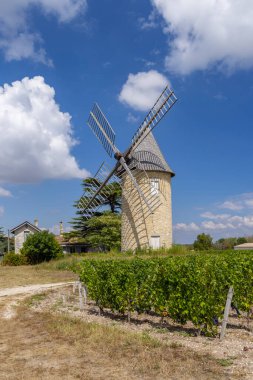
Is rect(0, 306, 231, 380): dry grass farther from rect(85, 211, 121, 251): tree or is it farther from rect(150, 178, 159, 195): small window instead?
rect(85, 211, 121, 251): tree

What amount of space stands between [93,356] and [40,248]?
88.3ft

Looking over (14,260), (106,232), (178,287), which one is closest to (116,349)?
(178,287)

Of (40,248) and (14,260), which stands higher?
(40,248)

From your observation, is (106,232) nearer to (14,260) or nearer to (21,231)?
(14,260)

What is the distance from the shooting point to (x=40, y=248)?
3216cm

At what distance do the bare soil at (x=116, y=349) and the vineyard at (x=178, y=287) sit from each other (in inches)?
14.1

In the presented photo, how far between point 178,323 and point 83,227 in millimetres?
33743

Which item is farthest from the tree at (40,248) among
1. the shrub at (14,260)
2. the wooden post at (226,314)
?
the wooden post at (226,314)

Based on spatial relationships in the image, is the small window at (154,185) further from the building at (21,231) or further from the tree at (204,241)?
the building at (21,231)

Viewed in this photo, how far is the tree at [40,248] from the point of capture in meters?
32.2

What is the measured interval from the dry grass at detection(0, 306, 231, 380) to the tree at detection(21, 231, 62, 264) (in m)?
24.4

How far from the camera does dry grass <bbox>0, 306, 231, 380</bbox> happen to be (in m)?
5.25

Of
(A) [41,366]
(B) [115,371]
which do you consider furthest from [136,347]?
(A) [41,366]

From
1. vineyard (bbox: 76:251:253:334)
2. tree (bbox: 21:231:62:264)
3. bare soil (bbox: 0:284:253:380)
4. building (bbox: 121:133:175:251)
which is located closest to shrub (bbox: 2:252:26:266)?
tree (bbox: 21:231:62:264)
